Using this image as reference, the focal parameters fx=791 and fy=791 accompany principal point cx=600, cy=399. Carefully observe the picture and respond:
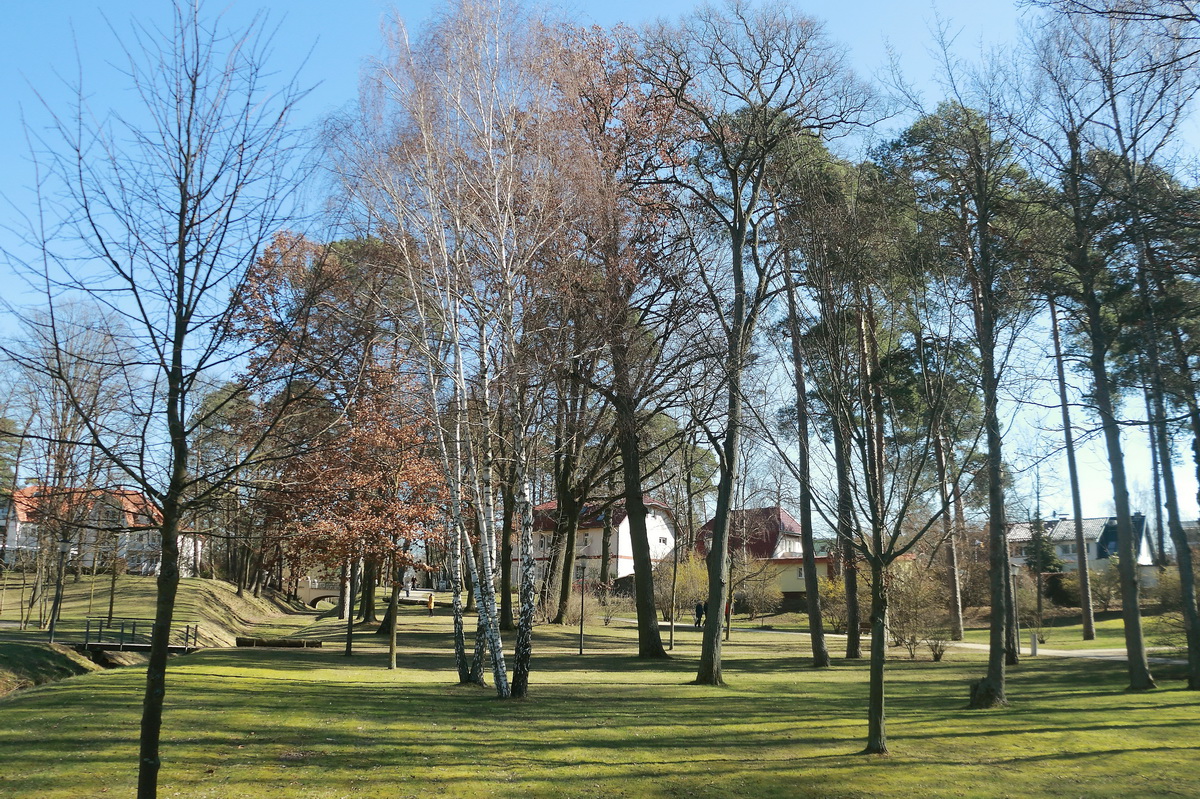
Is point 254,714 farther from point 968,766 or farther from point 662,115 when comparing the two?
point 662,115

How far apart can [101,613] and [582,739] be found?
2646 cm

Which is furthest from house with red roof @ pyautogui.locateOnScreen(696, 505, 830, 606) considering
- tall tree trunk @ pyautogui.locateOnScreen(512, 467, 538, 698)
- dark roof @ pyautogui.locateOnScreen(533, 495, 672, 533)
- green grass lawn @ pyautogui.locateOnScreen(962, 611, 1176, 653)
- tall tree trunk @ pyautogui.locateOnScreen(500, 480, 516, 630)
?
tall tree trunk @ pyautogui.locateOnScreen(512, 467, 538, 698)

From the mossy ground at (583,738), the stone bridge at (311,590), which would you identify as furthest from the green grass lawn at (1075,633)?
the stone bridge at (311,590)

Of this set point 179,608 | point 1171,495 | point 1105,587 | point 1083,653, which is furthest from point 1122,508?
point 179,608

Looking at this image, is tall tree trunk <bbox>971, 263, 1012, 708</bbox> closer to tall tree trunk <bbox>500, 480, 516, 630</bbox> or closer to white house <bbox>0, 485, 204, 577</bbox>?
white house <bbox>0, 485, 204, 577</bbox>

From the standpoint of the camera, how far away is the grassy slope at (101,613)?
1695cm

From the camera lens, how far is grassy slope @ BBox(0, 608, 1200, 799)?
7.98m

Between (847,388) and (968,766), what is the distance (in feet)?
14.8

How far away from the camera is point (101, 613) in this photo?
29016 millimetres

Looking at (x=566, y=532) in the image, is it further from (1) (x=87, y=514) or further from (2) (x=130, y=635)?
(1) (x=87, y=514)

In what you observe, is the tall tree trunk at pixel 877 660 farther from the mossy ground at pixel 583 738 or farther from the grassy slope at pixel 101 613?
the grassy slope at pixel 101 613

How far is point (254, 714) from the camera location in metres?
10.5

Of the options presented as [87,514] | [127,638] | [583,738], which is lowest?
[127,638]

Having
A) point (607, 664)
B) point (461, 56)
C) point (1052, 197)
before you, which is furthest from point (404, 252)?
point (607, 664)
